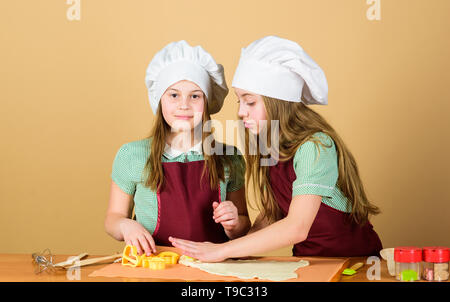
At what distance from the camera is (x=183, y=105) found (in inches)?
58.7

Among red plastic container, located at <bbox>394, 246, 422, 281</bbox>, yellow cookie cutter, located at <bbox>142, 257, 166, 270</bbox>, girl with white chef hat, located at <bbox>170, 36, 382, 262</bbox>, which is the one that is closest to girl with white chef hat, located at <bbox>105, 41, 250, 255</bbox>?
girl with white chef hat, located at <bbox>170, 36, 382, 262</bbox>

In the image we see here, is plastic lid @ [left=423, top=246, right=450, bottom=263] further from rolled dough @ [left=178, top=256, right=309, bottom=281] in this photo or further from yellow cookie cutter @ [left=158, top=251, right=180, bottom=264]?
yellow cookie cutter @ [left=158, top=251, right=180, bottom=264]

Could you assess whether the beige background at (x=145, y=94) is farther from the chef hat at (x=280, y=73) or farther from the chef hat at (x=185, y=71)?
the chef hat at (x=280, y=73)

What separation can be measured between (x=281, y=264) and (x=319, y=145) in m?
0.27

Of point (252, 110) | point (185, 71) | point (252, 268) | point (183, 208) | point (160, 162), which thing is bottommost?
point (252, 268)

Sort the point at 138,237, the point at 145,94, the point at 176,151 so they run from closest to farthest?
the point at 138,237 < the point at 176,151 < the point at 145,94

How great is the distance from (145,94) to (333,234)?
1.15 meters

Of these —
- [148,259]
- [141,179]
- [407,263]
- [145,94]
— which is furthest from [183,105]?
[145,94]

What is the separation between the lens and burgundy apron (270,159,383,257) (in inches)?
55.2

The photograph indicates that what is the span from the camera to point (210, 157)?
153 cm

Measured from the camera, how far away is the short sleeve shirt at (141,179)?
149 centimetres

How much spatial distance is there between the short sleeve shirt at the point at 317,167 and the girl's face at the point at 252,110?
134 millimetres

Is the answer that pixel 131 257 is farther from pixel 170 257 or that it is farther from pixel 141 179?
pixel 141 179
